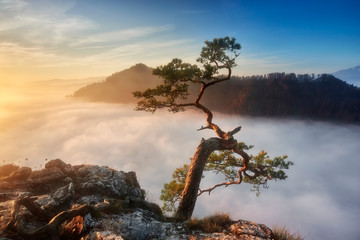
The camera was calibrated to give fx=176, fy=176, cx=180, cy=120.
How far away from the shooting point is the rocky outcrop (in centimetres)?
555

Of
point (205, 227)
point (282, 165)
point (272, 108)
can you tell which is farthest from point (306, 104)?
point (205, 227)

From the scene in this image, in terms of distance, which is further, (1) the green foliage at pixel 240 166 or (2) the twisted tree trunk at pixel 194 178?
(1) the green foliage at pixel 240 166

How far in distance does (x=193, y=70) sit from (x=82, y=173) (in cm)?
896

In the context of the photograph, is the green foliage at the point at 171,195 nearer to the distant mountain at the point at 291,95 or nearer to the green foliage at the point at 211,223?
the green foliage at the point at 211,223

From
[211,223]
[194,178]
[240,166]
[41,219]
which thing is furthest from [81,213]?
[240,166]

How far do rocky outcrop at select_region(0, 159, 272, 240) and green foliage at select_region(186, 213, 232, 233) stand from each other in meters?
0.18

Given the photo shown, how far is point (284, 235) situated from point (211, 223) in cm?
252

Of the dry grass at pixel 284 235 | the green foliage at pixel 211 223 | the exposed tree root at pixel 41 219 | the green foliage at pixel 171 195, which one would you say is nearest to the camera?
the exposed tree root at pixel 41 219

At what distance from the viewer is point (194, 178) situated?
10.1 meters

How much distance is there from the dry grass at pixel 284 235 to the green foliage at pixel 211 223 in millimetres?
1697

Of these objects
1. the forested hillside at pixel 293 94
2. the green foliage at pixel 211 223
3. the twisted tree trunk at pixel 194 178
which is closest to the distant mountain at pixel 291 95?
the forested hillside at pixel 293 94

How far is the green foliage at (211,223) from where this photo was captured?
6.61 m

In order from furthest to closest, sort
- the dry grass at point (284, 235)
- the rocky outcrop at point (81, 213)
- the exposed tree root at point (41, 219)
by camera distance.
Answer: the dry grass at point (284, 235)
the rocky outcrop at point (81, 213)
the exposed tree root at point (41, 219)

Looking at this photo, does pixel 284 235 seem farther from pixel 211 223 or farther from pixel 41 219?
pixel 41 219
